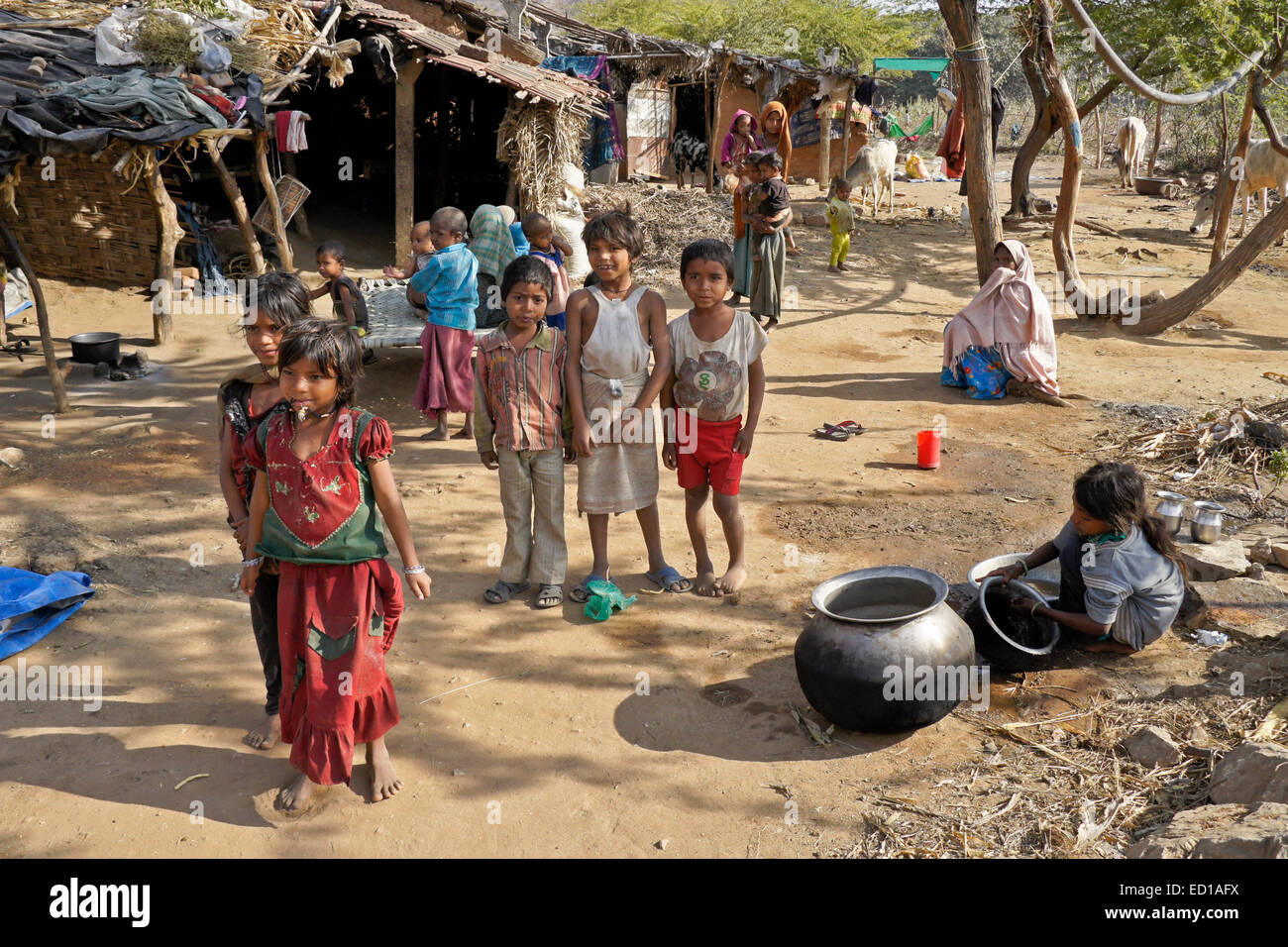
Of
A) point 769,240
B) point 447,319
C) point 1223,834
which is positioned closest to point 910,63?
point 769,240

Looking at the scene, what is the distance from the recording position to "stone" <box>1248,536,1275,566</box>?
485 centimetres

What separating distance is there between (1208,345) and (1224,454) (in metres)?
4.20

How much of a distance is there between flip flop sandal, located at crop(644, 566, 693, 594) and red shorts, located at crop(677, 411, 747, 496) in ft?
1.58

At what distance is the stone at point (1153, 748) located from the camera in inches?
131

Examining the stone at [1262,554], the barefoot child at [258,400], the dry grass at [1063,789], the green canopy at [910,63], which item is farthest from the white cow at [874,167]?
the barefoot child at [258,400]

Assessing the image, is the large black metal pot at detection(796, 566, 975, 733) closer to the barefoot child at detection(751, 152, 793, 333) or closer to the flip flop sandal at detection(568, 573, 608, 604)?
the flip flop sandal at detection(568, 573, 608, 604)

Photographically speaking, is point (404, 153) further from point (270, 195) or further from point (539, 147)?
point (270, 195)

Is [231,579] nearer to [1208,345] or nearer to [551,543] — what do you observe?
[551,543]

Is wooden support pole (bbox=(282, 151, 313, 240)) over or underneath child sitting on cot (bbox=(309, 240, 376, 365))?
over

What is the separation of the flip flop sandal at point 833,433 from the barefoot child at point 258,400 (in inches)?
177

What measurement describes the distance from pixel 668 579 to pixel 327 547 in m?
2.09

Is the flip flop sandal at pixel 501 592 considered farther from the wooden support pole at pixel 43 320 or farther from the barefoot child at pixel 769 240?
the barefoot child at pixel 769 240

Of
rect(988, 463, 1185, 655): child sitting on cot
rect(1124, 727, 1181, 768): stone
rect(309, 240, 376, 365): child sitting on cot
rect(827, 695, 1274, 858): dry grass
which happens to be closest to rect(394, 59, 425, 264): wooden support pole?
rect(309, 240, 376, 365): child sitting on cot

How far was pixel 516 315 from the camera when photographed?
417 cm
